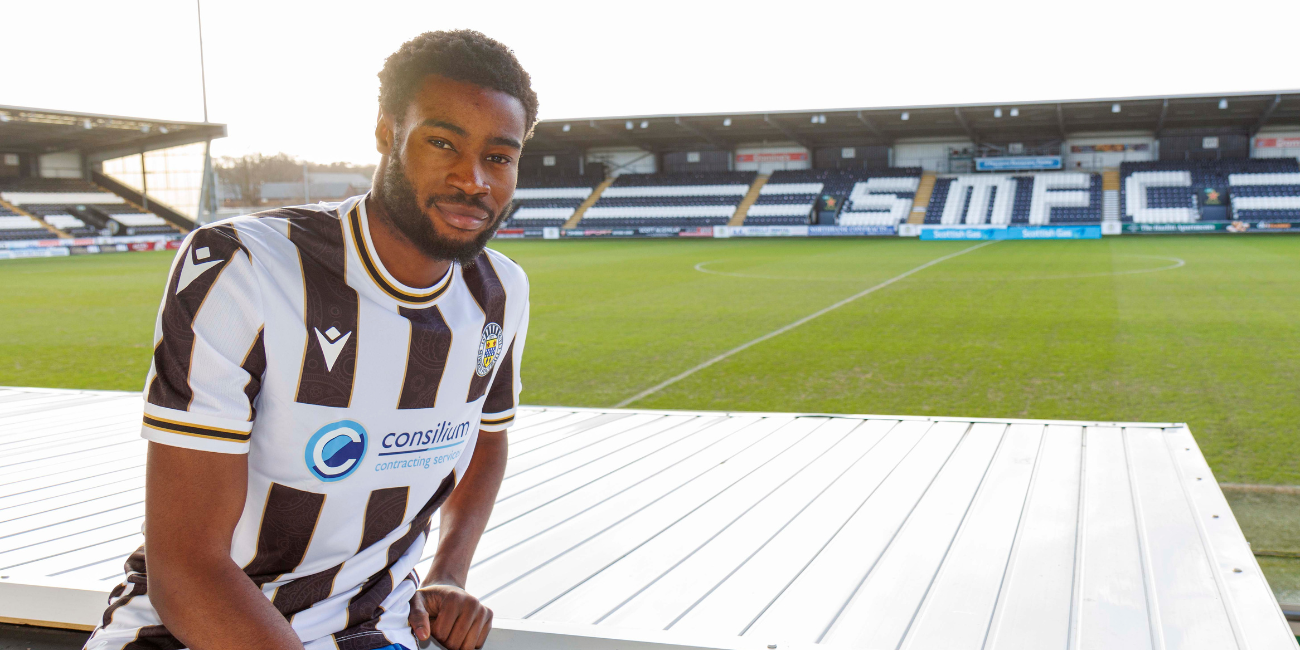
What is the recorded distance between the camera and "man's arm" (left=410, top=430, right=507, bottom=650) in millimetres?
1815

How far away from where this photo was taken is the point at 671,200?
40.5 meters

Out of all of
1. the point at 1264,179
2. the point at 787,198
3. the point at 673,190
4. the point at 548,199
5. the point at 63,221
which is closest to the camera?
the point at 1264,179

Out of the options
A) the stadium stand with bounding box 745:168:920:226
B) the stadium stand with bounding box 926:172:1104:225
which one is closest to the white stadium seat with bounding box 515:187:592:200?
the stadium stand with bounding box 745:168:920:226

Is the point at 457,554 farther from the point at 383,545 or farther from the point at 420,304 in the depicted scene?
the point at 420,304

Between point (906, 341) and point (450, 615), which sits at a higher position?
point (450, 615)

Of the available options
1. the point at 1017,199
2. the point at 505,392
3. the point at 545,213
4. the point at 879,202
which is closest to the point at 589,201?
the point at 545,213

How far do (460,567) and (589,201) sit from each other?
134 feet

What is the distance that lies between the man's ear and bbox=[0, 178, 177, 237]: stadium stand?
1585 inches

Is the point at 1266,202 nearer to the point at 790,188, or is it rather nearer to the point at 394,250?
the point at 790,188

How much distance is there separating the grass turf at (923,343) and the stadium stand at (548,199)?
22.1 m

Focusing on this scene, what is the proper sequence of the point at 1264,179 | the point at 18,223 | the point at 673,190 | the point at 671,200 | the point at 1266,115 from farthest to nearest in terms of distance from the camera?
the point at 673,190 < the point at 671,200 < the point at 18,223 < the point at 1264,179 < the point at 1266,115

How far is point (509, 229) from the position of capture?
39875 millimetres

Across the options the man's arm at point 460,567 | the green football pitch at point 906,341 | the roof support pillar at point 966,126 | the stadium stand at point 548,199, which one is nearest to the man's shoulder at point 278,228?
the man's arm at point 460,567

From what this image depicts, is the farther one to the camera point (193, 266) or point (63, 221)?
point (63, 221)
